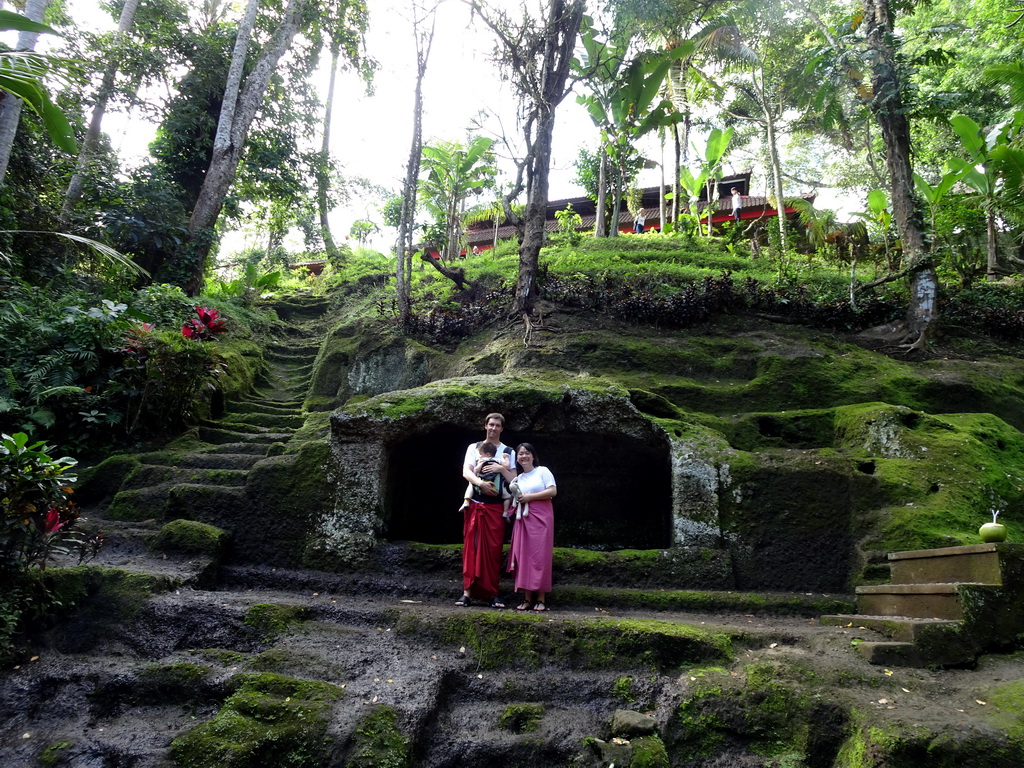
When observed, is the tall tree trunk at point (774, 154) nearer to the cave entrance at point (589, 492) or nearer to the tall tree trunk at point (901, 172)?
the tall tree trunk at point (901, 172)

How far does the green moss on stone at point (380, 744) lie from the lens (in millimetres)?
3377

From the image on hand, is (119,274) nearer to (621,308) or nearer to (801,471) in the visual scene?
(621,308)

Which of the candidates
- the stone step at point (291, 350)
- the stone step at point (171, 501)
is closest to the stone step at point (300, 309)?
the stone step at point (291, 350)

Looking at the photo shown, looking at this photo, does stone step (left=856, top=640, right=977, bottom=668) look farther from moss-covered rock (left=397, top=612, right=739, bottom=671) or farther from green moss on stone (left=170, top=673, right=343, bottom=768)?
green moss on stone (left=170, top=673, right=343, bottom=768)

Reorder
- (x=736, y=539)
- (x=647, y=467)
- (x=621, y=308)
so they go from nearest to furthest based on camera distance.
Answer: (x=736, y=539), (x=647, y=467), (x=621, y=308)

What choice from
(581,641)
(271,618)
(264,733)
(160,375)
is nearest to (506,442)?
(581,641)

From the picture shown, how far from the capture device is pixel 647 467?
7.19 m

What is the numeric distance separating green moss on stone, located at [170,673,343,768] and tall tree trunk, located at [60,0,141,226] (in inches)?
433

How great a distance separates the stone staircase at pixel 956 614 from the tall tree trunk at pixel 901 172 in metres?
5.25

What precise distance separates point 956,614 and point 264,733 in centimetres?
426

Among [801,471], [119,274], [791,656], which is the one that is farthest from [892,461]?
[119,274]

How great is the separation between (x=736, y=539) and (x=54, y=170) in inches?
478

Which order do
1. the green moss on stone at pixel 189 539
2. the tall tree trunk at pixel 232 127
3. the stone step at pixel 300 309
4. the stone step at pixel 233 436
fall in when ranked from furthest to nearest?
1. the stone step at pixel 300 309
2. the tall tree trunk at pixel 232 127
3. the stone step at pixel 233 436
4. the green moss on stone at pixel 189 539

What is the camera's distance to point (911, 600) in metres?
4.43
